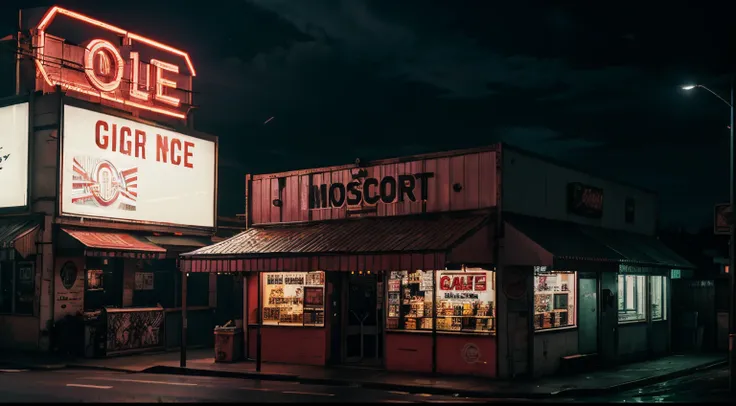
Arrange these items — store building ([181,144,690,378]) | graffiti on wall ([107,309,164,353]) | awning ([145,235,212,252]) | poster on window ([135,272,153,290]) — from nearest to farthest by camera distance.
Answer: store building ([181,144,690,378]), graffiti on wall ([107,309,164,353]), poster on window ([135,272,153,290]), awning ([145,235,212,252])

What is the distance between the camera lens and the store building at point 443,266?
62.0 ft

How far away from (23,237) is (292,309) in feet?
29.0

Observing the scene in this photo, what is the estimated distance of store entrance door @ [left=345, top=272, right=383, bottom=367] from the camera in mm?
21594

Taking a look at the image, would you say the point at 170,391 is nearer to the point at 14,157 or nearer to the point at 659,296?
the point at 14,157

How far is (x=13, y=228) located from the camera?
2498 centimetres

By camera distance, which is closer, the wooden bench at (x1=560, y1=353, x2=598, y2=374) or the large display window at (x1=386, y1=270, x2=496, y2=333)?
the large display window at (x1=386, y1=270, x2=496, y2=333)

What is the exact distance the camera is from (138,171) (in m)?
29.1

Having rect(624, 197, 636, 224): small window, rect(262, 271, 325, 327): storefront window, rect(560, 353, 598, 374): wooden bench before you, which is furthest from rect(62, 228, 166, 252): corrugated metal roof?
rect(624, 197, 636, 224): small window

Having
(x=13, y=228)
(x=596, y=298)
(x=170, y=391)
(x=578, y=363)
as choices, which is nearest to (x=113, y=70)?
(x=13, y=228)

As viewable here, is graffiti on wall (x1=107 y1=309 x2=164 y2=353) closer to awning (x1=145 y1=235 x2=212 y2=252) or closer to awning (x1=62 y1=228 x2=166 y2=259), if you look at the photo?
awning (x1=62 y1=228 x2=166 y2=259)

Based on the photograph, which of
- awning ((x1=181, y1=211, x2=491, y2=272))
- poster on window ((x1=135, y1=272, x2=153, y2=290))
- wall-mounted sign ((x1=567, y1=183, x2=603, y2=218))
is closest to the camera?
awning ((x1=181, y1=211, x2=491, y2=272))

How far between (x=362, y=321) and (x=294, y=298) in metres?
2.12

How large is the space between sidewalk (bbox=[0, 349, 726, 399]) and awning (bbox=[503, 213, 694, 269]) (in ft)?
9.56

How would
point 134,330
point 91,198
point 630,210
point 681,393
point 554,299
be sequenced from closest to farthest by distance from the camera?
point 681,393 < point 554,299 < point 134,330 < point 630,210 < point 91,198
